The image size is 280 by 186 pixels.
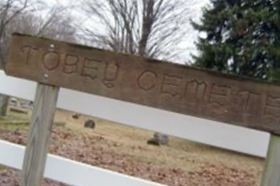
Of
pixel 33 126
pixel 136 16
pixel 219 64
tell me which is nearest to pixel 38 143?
pixel 33 126

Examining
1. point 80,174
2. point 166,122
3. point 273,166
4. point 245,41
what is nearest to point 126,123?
point 166,122

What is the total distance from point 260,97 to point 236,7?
1509 cm

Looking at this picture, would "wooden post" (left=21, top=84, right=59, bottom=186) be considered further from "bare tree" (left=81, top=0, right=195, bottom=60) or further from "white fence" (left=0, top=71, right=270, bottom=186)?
"bare tree" (left=81, top=0, right=195, bottom=60)

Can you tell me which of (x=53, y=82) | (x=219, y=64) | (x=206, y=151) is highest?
(x=219, y=64)

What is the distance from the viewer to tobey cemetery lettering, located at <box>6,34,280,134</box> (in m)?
1.86

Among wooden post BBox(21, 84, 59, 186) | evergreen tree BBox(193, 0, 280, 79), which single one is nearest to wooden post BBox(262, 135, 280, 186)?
wooden post BBox(21, 84, 59, 186)

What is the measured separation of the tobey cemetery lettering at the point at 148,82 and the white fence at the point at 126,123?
0.29 ft

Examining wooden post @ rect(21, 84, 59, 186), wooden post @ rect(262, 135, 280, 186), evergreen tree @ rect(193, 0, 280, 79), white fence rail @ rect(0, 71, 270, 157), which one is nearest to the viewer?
wooden post @ rect(262, 135, 280, 186)

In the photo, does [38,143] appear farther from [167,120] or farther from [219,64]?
[219,64]

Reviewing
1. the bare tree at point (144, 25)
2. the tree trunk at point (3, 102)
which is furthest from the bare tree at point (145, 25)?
the tree trunk at point (3, 102)

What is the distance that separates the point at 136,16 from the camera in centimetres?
2195

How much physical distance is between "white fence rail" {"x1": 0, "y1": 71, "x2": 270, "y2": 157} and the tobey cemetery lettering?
86 millimetres

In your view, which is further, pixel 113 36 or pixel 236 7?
pixel 113 36

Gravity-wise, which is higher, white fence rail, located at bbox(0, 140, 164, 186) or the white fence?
the white fence
